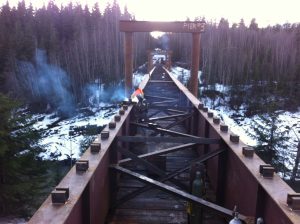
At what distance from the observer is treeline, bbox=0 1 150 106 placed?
52.4m

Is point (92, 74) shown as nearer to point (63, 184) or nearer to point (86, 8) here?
point (86, 8)

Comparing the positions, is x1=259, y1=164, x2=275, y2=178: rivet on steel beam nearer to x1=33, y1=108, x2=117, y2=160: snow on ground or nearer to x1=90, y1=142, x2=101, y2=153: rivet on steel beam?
x1=90, y1=142, x2=101, y2=153: rivet on steel beam

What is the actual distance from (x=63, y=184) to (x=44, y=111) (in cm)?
5150

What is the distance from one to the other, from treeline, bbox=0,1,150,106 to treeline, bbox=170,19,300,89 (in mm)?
16347

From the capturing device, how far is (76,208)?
3.11m

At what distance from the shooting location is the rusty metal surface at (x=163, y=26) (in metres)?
12.3

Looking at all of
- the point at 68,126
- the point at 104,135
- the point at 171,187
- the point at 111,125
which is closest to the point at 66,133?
the point at 68,126

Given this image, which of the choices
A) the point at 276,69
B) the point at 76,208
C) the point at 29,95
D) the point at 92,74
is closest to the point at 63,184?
the point at 76,208

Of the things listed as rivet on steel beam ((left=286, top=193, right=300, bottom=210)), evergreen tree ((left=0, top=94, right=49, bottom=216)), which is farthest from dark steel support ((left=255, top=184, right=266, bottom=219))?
evergreen tree ((left=0, top=94, right=49, bottom=216))

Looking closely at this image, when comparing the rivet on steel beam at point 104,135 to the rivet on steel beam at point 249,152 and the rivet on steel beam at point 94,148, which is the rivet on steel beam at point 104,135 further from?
the rivet on steel beam at point 249,152

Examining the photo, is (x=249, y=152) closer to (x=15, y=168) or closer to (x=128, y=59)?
(x=128, y=59)

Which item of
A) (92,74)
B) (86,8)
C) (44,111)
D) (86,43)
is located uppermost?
(86,8)

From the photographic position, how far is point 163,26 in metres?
12.5

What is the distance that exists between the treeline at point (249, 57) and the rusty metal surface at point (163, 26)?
44598mm
